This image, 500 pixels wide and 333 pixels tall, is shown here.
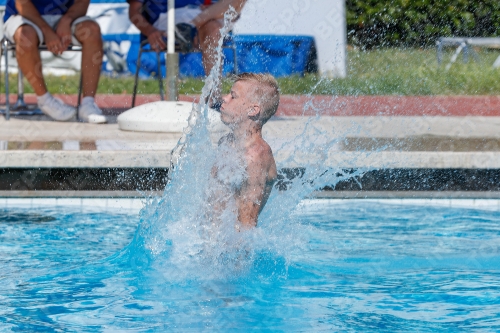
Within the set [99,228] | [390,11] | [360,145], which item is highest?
[390,11]

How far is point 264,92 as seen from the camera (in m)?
3.13

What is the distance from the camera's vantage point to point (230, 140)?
3.18m

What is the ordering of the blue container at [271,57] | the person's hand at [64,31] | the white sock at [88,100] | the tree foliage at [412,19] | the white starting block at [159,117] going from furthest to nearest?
the tree foliage at [412,19] < the blue container at [271,57] < the white sock at [88,100] < the person's hand at [64,31] < the white starting block at [159,117]

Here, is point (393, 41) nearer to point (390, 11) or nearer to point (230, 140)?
point (390, 11)

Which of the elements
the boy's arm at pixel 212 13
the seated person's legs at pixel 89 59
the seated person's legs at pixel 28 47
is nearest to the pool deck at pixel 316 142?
the seated person's legs at pixel 89 59

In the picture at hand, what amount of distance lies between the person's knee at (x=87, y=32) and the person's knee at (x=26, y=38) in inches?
12.5

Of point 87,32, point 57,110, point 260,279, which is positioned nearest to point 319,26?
point 87,32

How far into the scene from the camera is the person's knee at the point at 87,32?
5.91m

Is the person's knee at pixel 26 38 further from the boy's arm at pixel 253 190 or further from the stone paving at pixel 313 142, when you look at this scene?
the boy's arm at pixel 253 190

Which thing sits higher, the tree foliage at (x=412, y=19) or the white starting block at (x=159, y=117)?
the tree foliage at (x=412, y=19)

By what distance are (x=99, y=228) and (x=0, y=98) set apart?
547 cm

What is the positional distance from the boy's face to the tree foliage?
9.41 metres

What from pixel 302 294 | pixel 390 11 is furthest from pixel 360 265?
pixel 390 11

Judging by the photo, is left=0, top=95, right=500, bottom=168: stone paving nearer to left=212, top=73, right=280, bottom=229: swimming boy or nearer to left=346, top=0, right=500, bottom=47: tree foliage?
left=212, top=73, right=280, bottom=229: swimming boy
